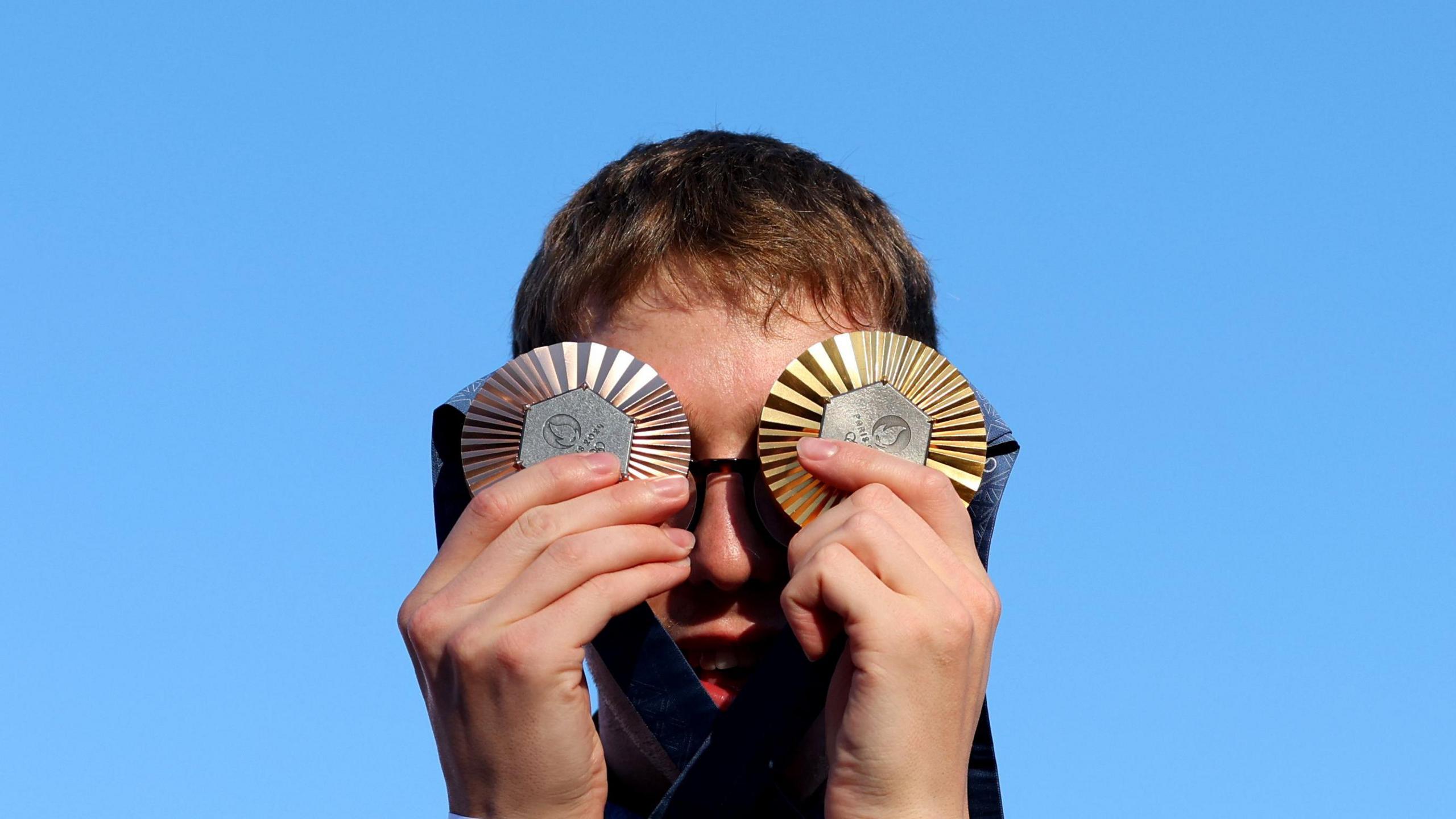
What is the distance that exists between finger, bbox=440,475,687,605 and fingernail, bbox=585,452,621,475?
6 centimetres

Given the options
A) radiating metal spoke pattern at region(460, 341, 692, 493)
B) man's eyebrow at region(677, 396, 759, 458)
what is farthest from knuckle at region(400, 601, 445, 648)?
man's eyebrow at region(677, 396, 759, 458)

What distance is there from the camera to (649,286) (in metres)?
4.08

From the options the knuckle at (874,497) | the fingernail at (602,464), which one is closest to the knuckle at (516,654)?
the fingernail at (602,464)

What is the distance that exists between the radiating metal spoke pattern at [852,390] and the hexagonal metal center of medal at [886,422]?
18 millimetres

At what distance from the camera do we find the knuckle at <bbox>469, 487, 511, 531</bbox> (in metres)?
Result: 3.41

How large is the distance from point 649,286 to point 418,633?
128 cm

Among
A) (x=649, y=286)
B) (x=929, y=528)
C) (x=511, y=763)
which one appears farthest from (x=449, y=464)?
(x=929, y=528)

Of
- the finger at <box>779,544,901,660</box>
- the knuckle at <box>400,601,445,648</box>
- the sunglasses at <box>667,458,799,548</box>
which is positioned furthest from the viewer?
the sunglasses at <box>667,458,799,548</box>

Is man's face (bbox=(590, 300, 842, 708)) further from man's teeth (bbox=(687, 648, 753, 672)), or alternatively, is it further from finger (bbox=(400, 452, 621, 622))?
finger (bbox=(400, 452, 621, 622))

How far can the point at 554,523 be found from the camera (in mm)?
3355

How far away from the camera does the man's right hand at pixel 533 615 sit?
3.25m

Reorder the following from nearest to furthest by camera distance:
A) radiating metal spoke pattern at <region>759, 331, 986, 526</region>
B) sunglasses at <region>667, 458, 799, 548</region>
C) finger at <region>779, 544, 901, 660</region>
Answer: finger at <region>779, 544, 901, 660</region>, radiating metal spoke pattern at <region>759, 331, 986, 526</region>, sunglasses at <region>667, 458, 799, 548</region>

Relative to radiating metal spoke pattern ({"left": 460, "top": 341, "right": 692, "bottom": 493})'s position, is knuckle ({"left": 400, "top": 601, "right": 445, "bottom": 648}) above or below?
below

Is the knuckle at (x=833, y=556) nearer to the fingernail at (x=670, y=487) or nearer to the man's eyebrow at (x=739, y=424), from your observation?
the fingernail at (x=670, y=487)
